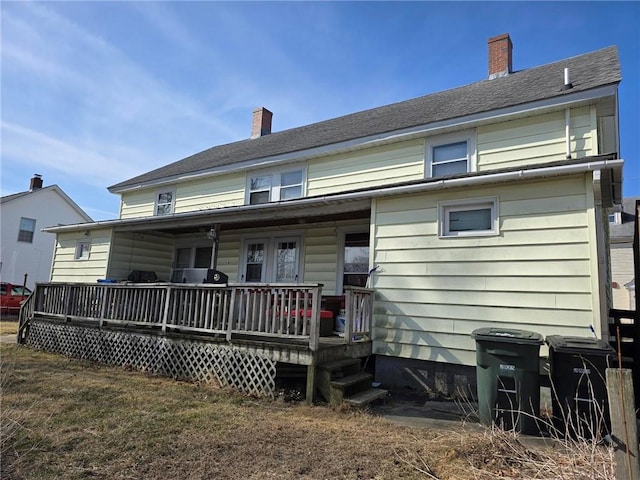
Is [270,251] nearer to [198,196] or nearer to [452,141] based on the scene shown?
[198,196]

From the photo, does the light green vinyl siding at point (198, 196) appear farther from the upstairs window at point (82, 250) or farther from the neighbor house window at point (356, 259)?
the neighbor house window at point (356, 259)

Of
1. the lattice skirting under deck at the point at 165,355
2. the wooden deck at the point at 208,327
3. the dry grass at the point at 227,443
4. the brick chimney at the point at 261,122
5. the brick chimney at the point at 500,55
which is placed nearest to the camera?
the dry grass at the point at 227,443

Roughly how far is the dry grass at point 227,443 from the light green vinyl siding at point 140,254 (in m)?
6.65

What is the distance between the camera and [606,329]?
16.3 ft

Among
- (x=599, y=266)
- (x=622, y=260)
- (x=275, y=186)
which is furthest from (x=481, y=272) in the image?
(x=622, y=260)

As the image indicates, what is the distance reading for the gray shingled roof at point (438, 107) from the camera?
304 inches

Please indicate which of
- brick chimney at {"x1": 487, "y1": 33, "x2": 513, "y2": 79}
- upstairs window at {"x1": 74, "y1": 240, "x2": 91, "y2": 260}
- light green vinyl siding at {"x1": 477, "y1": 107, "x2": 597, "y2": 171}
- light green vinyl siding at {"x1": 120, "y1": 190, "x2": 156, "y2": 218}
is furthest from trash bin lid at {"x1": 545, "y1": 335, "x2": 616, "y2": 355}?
upstairs window at {"x1": 74, "y1": 240, "x2": 91, "y2": 260}

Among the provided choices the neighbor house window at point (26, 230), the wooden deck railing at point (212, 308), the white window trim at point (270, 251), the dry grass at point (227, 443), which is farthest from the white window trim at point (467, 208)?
the neighbor house window at point (26, 230)

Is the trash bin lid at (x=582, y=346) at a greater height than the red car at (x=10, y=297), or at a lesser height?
greater

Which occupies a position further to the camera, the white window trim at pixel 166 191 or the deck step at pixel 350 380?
the white window trim at pixel 166 191

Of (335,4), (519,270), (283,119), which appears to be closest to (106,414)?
(519,270)

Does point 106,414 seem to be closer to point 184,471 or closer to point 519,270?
point 184,471

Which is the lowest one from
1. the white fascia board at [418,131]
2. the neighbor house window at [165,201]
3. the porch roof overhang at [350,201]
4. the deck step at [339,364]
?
the deck step at [339,364]

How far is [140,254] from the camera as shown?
1243 centimetres
